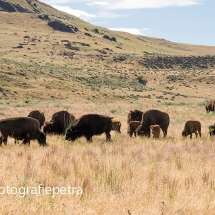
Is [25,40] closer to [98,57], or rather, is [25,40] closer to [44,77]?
[98,57]

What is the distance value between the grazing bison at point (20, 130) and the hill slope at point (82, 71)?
154ft

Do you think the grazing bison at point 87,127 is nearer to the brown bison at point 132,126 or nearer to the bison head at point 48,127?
the bison head at point 48,127

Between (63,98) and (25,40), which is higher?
(25,40)

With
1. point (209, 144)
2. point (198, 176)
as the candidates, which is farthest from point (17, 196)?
point (209, 144)

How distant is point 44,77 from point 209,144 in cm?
6321

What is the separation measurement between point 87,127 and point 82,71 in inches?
3096

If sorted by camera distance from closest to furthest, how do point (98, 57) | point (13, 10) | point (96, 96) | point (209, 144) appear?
point (209, 144), point (96, 96), point (98, 57), point (13, 10)

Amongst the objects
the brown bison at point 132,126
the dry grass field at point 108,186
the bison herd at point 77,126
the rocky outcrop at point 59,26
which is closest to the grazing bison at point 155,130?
the bison herd at point 77,126

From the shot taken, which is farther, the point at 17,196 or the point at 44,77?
the point at 44,77

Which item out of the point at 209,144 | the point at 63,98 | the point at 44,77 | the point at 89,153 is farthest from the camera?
the point at 44,77

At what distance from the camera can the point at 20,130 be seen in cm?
1211

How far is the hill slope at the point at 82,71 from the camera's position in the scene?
66.7m

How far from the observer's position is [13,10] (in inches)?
7480

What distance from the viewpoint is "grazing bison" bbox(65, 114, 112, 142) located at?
45.6 feet
